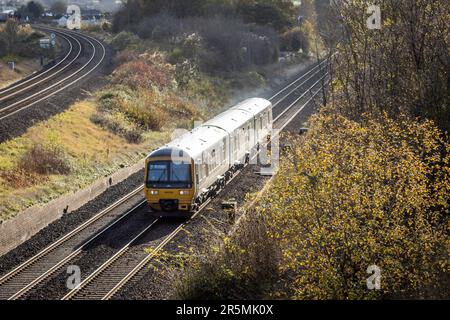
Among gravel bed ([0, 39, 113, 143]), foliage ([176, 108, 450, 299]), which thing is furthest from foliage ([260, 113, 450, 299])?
gravel bed ([0, 39, 113, 143])

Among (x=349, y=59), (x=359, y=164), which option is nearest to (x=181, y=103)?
(x=349, y=59)

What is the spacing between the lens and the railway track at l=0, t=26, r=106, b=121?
1312 inches

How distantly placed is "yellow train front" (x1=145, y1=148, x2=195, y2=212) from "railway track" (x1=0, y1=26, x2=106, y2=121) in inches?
437

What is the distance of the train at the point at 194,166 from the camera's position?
20938 mm

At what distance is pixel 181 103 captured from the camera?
41.2 meters

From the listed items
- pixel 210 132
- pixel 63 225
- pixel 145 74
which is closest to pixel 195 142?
pixel 210 132

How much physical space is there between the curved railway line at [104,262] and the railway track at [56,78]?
1037cm

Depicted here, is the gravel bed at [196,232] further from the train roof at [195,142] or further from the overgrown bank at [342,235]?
the train roof at [195,142]

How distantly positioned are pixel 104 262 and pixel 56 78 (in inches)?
1073

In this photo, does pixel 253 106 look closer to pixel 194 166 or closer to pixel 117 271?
pixel 194 166

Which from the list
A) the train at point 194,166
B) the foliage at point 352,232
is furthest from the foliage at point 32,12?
the foliage at point 352,232

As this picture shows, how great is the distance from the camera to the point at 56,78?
140ft
